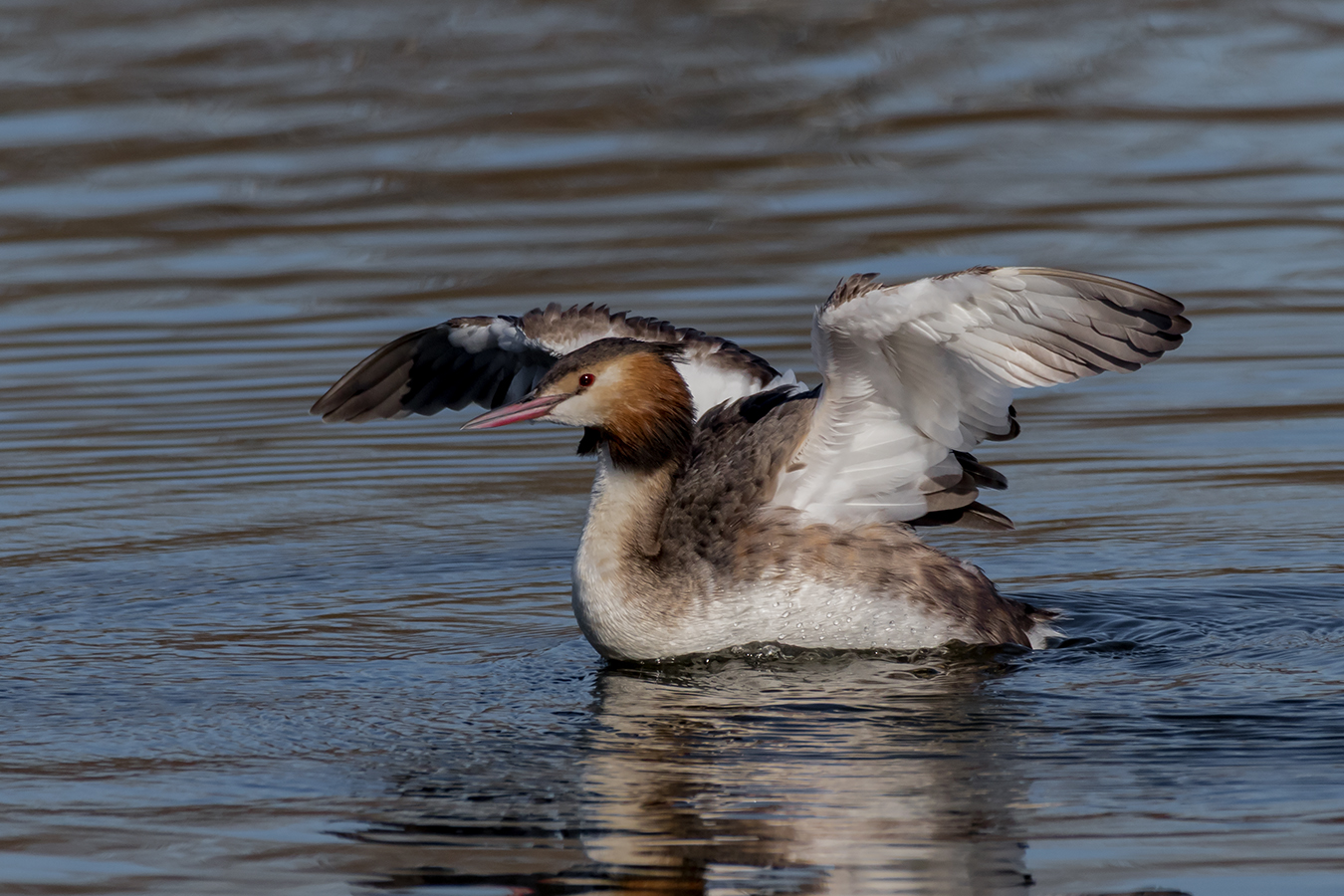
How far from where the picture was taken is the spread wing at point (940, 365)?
7.20m

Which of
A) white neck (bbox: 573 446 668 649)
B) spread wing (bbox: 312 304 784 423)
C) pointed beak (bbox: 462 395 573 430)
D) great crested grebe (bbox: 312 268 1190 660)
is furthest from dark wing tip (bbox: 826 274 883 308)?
spread wing (bbox: 312 304 784 423)

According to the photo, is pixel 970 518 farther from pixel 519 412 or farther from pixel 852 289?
pixel 519 412

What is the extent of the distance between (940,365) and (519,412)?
1.51 metres

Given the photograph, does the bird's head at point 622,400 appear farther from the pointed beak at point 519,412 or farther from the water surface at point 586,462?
the water surface at point 586,462

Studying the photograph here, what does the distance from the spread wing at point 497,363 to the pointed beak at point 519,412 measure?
3.63ft

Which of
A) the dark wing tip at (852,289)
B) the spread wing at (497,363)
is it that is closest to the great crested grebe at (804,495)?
the dark wing tip at (852,289)

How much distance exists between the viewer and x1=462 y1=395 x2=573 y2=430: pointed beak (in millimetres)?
7602

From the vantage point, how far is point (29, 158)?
17891mm

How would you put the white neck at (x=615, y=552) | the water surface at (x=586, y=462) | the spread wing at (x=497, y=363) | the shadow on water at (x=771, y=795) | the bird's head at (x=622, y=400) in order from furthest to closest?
the spread wing at (x=497, y=363), the white neck at (x=615, y=552), the bird's head at (x=622, y=400), the water surface at (x=586, y=462), the shadow on water at (x=771, y=795)

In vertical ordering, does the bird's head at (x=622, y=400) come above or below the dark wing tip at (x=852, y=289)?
below

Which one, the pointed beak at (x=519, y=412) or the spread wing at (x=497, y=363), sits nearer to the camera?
the pointed beak at (x=519, y=412)

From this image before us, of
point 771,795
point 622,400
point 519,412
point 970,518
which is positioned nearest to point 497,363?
point 622,400

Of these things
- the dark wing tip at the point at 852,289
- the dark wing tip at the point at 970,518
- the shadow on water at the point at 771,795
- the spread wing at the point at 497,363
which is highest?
the dark wing tip at the point at 852,289

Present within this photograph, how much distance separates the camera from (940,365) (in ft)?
25.0
